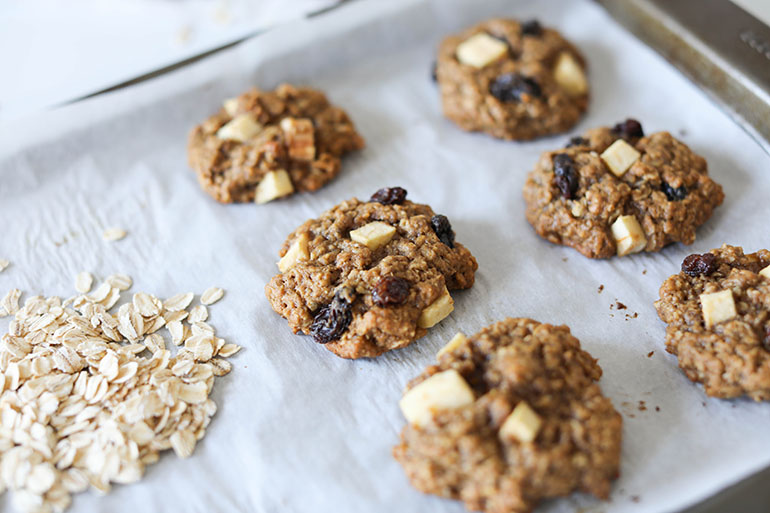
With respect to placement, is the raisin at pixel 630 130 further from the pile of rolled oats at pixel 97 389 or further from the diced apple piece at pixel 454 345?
the pile of rolled oats at pixel 97 389

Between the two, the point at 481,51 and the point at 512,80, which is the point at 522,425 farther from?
the point at 481,51

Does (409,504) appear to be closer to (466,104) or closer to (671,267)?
(671,267)

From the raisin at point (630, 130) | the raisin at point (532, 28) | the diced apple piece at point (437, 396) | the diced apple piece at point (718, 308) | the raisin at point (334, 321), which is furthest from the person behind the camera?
the raisin at point (532, 28)

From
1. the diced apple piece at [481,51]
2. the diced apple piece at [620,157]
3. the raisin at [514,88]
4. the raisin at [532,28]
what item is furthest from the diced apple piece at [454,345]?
the raisin at [532,28]

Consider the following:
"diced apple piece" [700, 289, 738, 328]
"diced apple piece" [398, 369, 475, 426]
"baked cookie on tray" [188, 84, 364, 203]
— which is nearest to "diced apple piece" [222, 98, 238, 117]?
"baked cookie on tray" [188, 84, 364, 203]

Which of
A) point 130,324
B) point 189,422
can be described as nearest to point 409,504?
point 189,422

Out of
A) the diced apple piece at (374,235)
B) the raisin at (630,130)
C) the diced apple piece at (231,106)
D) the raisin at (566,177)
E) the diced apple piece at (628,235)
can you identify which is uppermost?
the raisin at (630,130)

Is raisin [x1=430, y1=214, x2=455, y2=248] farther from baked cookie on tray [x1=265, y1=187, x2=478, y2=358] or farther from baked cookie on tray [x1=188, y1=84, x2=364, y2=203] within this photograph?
baked cookie on tray [x1=188, y1=84, x2=364, y2=203]

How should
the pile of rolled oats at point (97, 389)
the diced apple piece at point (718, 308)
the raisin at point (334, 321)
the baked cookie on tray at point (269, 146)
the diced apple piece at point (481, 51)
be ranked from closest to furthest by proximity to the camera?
the pile of rolled oats at point (97, 389)
the diced apple piece at point (718, 308)
the raisin at point (334, 321)
the baked cookie on tray at point (269, 146)
the diced apple piece at point (481, 51)

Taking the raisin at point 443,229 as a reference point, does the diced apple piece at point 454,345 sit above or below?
below
